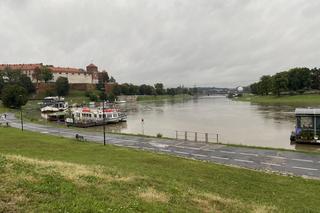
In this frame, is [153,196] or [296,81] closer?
[153,196]

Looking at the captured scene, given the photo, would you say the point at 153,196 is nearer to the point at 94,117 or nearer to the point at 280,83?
the point at 94,117

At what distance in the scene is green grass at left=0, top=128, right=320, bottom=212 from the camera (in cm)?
1070

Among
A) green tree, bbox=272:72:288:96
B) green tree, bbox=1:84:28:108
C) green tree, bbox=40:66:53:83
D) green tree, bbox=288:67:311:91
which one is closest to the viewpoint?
→ green tree, bbox=1:84:28:108

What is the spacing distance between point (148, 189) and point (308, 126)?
32293mm

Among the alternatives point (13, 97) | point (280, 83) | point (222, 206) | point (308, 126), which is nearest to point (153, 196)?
point (222, 206)

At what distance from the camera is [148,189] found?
46.5 ft

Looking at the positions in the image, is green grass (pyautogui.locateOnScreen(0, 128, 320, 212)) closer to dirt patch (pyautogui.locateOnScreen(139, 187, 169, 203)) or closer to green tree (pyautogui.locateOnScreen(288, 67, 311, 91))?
dirt patch (pyautogui.locateOnScreen(139, 187, 169, 203))

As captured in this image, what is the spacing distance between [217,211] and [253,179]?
365 inches

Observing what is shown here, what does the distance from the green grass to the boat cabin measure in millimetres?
19231

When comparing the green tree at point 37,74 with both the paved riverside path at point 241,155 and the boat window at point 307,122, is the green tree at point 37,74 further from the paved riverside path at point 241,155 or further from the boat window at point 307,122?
the boat window at point 307,122

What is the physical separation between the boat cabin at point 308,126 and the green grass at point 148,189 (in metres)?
19.2

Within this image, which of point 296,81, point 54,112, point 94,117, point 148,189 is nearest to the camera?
point 148,189

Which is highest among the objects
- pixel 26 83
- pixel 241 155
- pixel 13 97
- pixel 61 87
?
pixel 26 83

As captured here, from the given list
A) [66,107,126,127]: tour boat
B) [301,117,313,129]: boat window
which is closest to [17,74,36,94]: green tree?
[66,107,126,127]: tour boat
